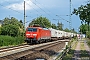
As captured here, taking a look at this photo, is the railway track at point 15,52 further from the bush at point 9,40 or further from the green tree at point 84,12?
the bush at point 9,40

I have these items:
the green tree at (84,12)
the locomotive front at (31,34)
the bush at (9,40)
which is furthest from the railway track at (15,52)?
the locomotive front at (31,34)

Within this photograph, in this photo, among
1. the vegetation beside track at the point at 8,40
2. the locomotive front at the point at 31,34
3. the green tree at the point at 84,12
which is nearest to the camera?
the green tree at the point at 84,12

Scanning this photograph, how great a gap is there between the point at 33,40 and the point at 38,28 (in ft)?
8.33

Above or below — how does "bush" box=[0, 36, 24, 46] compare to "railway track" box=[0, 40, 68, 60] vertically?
above

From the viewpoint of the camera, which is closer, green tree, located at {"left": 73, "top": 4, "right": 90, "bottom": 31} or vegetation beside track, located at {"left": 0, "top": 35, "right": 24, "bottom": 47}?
green tree, located at {"left": 73, "top": 4, "right": 90, "bottom": 31}

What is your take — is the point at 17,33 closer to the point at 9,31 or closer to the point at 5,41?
the point at 9,31

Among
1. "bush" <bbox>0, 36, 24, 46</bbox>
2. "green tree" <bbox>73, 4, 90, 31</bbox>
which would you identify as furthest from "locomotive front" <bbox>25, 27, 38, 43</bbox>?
"green tree" <bbox>73, 4, 90, 31</bbox>

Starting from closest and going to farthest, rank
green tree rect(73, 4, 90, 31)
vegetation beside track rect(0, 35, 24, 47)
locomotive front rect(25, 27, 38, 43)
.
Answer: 1. green tree rect(73, 4, 90, 31)
2. vegetation beside track rect(0, 35, 24, 47)
3. locomotive front rect(25, 27, 38, 43)

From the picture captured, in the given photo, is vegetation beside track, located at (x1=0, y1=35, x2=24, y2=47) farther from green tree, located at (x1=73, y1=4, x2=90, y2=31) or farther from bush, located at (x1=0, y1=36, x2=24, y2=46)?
green tree, located at (x1=73, y1=4, x2=90, y2=31)

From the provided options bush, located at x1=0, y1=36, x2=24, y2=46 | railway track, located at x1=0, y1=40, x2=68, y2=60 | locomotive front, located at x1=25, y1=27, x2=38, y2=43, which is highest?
locomotive front, located at x1=25, y1=27, x2=38, y2=43

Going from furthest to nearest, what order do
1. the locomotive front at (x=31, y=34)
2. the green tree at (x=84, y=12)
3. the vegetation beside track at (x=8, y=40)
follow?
the locomotive front at (x=31, y=34) → the vegetation beside track at (x=8, y=40) → the green tree at (x=84, y=12)

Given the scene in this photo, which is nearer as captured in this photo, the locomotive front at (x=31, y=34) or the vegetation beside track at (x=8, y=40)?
the vegetation beside track at (x=8, y=40)

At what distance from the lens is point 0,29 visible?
63.4m

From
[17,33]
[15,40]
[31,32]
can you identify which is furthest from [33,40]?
[17,33]
